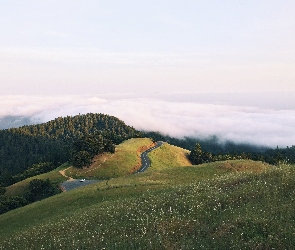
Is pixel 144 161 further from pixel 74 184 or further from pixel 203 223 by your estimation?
pixel 203 223

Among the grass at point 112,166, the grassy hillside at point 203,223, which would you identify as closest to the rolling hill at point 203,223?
the grassy hillside at point 203,223

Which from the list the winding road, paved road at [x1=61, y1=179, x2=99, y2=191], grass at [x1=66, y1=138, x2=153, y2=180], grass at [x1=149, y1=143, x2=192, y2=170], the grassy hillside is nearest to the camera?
the grassy hillside

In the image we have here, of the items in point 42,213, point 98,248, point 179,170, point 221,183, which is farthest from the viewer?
point 179,170

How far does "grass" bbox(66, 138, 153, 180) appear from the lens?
305 feet

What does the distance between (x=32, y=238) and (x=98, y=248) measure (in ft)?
30.4

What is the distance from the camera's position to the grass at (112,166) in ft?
305

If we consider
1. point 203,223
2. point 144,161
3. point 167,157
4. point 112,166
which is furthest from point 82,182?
point 203,223

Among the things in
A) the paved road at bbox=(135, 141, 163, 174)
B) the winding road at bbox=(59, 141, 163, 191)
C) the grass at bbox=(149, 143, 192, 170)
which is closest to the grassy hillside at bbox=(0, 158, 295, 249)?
the winding road at bbox=(59, 141, 163, 191)

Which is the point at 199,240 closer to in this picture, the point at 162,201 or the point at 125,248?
the point at 125,248

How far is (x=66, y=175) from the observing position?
91.4m

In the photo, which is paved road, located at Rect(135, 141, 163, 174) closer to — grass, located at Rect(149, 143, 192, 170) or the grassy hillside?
grass, located at Rect(149, 143, 192, 170)

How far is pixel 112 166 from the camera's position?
9850cm

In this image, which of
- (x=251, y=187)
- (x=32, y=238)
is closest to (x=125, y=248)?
(x=251, y=187)

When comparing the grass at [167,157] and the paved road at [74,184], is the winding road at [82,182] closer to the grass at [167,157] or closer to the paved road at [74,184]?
the paved road at [74,184]
